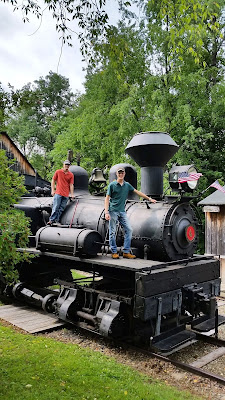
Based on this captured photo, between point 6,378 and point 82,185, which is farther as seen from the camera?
point 82,185

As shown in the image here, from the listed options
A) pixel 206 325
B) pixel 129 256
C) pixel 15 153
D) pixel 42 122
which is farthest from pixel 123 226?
pixel 42 122

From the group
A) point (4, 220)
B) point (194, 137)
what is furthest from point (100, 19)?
point (194, 137)

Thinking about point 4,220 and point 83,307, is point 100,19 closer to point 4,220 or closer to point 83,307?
point 4,220

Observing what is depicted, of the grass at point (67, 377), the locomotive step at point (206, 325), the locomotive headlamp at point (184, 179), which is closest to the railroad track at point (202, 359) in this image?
the locomotive step at point (206, 325)

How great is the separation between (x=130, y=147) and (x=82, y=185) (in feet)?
6.63

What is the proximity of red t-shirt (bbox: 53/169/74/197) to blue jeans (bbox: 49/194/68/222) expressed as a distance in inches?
4.4

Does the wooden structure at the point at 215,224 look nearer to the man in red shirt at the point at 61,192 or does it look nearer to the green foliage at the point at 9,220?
the man in red shirt at the point at 61,192

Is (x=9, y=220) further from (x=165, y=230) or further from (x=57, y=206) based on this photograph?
(x=57, y=206)

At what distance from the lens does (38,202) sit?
361 inches

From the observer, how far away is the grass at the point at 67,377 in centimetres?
398

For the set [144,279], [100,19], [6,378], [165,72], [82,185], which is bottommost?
Result: [6,378]

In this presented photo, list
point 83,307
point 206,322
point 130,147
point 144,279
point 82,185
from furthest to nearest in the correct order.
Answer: point 82,185 < point 130,147 < point 83,307 < point 206,322 < point 144,279

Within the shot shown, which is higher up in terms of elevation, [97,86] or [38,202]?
[97,86]

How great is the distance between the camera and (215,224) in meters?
12.4
